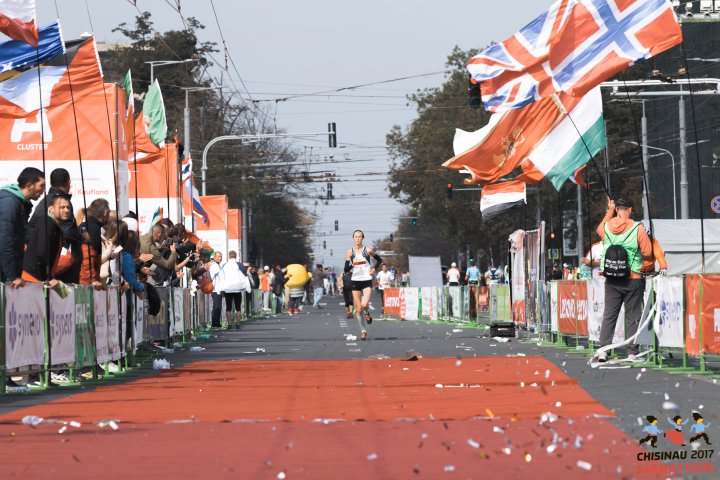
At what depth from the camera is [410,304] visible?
46031 millimetres

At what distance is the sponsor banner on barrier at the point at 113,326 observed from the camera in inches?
645

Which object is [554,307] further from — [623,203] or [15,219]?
[15,219]

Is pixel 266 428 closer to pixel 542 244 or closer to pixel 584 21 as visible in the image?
pixel 584 21

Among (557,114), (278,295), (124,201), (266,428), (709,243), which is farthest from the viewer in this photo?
(278,295)

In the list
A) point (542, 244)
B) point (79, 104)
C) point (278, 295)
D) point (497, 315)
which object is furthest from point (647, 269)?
point (278, 295)

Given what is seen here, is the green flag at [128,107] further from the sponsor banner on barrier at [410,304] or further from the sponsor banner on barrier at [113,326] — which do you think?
the sponsor banner on barrier at [410,304]

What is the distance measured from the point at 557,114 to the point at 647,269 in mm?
11819

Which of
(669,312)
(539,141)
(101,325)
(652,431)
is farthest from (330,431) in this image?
(539,141)

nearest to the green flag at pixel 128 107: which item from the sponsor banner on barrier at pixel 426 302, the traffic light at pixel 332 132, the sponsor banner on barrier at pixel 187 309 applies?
the sponsor banner on barrier at pixel 187 309

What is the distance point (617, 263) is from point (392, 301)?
1354 inches

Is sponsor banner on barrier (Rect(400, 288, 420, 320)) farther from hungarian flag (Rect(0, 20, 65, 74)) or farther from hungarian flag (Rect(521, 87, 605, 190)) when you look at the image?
hungarian flag (Rect(0, 20, 65, 74))

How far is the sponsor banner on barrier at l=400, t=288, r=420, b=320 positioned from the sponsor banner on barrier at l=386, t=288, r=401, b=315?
8.45ft

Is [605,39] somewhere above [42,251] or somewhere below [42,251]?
above

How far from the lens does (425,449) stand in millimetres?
8234
